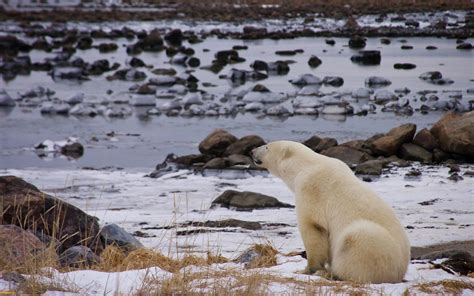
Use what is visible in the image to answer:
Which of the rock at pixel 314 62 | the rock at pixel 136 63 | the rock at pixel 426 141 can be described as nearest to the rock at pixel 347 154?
the rock at pixel 426 141

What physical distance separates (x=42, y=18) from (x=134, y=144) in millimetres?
53485

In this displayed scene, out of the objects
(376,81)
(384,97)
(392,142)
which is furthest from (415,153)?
(376,81)

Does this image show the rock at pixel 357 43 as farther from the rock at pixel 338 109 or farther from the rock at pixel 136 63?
the rock at pixel 338 109

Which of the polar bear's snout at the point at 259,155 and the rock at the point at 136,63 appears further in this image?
the rock at the point at 136,63

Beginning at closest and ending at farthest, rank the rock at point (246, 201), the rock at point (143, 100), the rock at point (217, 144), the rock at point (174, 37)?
1. the rock at point (246, 201)
2. the rock at point (217, 144)
3. the rock at point (143, 100)
4. the rock at point (174, 37)

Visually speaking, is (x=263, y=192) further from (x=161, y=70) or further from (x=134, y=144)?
(x=161, y=70)

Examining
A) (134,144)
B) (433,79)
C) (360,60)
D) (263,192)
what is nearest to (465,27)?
(360,60)

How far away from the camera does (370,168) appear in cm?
1128

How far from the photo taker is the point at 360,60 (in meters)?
30.7

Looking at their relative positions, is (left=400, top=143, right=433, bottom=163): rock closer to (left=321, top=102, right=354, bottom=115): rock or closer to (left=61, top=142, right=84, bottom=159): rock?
(left=61, top=142, right=84, bottom=159): rock

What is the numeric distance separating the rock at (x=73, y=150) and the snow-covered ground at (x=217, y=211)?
5.70ft

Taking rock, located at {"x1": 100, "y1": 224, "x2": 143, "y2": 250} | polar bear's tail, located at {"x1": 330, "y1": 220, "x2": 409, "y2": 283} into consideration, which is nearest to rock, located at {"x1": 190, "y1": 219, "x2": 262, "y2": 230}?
rock, located at {"x1": 100, "y1": 224, "x2": 143, "y2": 250}

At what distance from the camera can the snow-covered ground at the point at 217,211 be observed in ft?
18.6

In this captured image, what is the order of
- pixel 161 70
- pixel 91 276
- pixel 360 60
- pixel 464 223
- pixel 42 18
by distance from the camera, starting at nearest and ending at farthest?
pixel 91 276, pixel 464 223, pixel 161 70, pixel 360 60, pixel 42 18
